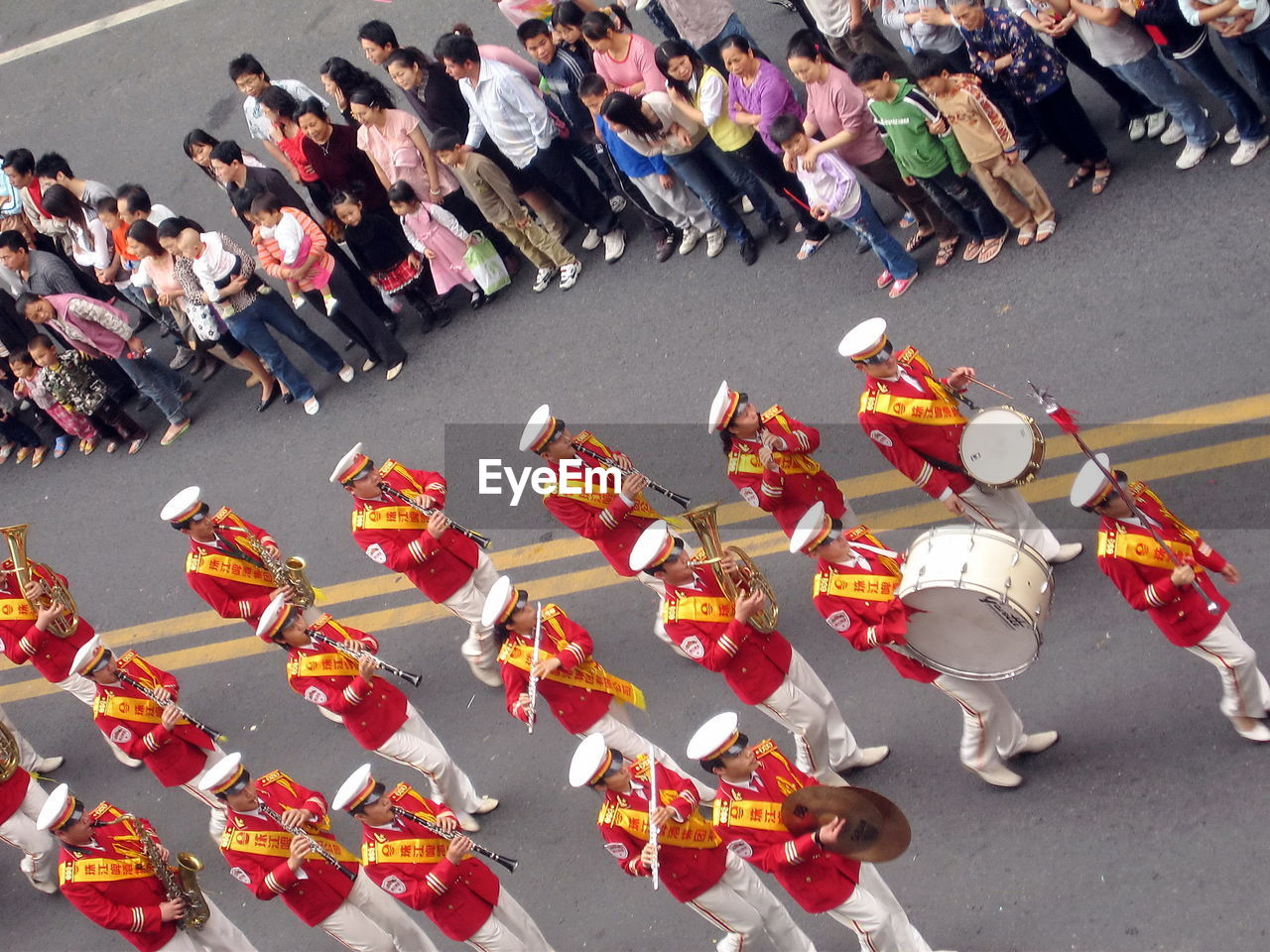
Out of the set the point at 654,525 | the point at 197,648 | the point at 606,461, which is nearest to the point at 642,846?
the point at 654,525

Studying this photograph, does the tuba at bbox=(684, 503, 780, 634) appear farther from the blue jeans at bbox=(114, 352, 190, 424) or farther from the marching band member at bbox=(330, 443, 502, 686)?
the blue jeans at bbox=(114, 352, 190, 424)

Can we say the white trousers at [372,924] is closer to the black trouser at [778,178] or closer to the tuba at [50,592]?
the tuba at [50,592]

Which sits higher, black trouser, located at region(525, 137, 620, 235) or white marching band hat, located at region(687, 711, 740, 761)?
black trouser, located at region(525, 137, 620, 235)

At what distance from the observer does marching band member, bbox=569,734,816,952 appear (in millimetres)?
7129

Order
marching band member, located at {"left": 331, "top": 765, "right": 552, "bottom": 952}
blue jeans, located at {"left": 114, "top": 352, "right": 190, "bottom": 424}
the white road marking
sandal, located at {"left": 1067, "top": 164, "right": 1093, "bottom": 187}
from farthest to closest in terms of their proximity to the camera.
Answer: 1. the white road marking
2. blue jeans, located at {"left": 114, "top": 352, "right": 190, "bottom": 424}
3. sandal, located at {"left": 1067, "top": 164, "right": 1093, "bottom": 187}
4. marching band member, located at {"left": 331, "top": 765, "right": 552, "bottom": 952}

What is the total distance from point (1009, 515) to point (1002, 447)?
2.44 ft

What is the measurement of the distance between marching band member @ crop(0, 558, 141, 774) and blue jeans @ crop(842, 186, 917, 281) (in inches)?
246

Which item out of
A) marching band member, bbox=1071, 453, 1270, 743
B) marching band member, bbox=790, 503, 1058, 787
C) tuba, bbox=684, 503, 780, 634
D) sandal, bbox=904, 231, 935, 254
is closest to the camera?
marching band member, bbox=1071, 453, 1270, 743

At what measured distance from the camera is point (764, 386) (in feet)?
34.9

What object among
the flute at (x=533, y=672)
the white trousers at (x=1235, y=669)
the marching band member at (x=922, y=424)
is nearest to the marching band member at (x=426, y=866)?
the flute at (x=533, y=672)

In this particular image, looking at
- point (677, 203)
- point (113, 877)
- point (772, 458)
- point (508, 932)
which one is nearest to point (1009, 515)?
point (772, 458)

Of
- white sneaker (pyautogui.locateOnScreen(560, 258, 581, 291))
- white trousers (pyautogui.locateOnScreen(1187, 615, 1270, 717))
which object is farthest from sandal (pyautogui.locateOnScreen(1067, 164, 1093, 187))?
white trousers (pyautogui.locateOnScreen(1187, 615, 1270, 717))

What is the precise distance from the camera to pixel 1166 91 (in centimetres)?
991

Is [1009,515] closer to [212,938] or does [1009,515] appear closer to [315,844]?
[315,844]
